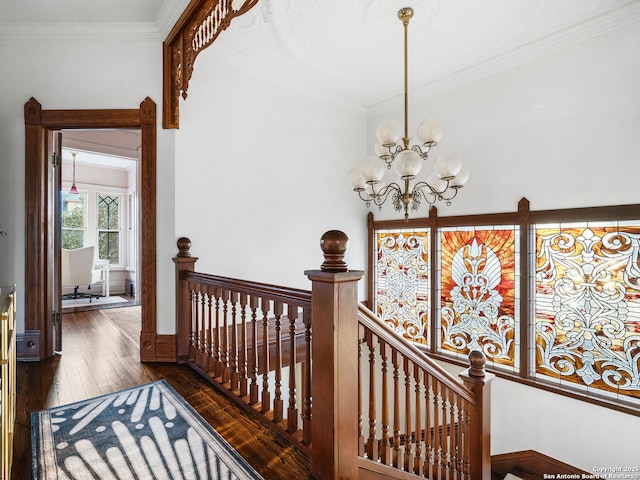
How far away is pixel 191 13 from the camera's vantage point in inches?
98.0

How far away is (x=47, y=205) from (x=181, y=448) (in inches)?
93.1

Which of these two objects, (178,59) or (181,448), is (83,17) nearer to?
(178,59)

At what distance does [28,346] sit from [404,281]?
3.74 m

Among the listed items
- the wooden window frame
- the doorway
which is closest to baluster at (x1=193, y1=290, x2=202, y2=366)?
the wooden window frame

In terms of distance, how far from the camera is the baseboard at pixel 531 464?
10.00ft

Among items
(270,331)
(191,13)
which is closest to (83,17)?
(191,13)

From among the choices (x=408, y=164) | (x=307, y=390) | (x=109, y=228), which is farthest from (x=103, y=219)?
(x=307, y=390)

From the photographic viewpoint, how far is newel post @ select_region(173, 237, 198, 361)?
2.78 m

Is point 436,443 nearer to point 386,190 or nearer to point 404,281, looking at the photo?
point 404,281

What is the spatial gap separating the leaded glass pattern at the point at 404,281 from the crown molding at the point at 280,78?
5.63 ft

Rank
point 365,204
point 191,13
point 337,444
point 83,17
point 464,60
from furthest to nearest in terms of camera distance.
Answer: point 365,204, point 464,60, point 83,17, point 191,13, point 337,444

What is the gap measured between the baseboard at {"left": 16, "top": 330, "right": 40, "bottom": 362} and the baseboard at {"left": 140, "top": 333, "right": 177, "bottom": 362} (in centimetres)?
83

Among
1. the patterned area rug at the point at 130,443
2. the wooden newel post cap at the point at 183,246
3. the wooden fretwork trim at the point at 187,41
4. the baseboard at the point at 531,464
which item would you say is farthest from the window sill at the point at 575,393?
the wooden fretwork trim at the point at 187,41

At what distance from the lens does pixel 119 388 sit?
2264 millimetres
